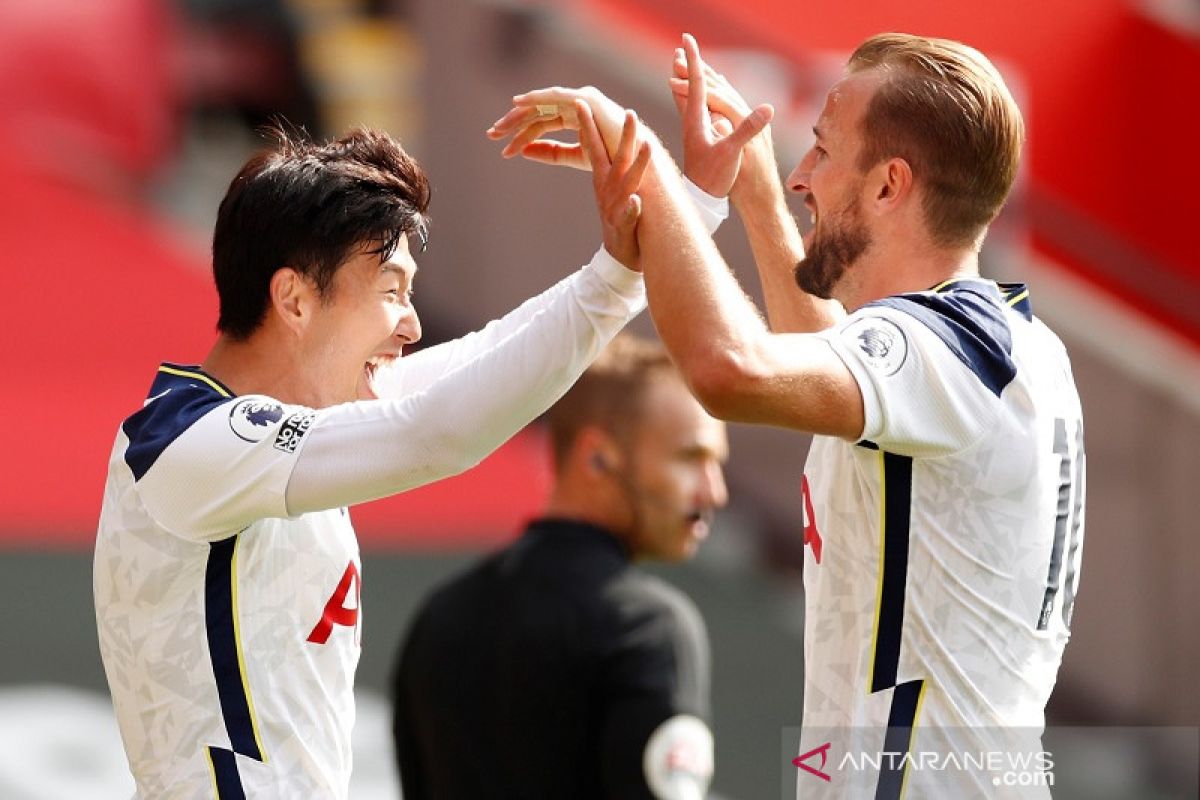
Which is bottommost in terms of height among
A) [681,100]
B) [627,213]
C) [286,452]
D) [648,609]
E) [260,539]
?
[648,609]

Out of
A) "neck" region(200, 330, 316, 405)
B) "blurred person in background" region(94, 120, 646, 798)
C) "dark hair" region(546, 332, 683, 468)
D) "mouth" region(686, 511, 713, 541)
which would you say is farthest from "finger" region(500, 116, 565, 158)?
"mouth" region(686, 511, 713, 541)

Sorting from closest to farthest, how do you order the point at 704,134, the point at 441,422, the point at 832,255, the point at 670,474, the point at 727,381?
the point at 727,381, the point at 441,422, the point at 704,134, the point at 832,255, the point at 670,474

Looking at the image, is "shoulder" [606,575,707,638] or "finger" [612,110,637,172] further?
"shoulder" [606,575,707,638]

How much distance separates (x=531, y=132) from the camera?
3150mm

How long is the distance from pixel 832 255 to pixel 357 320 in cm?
80

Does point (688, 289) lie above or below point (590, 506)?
above

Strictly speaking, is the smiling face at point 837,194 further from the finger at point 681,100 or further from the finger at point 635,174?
the finger at point 635,174

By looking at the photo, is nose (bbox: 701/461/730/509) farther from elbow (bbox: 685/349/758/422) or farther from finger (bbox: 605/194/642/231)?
elbow (bbox: 685/349/758/422)

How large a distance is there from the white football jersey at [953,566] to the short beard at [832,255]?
182 millimetres

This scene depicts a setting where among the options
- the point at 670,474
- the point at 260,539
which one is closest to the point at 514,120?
the point at 260,539

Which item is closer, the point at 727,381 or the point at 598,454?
the point at 727,381

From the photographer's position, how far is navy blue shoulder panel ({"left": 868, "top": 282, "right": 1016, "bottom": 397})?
285cm

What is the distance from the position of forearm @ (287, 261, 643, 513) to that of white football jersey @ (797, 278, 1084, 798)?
44 centimetres

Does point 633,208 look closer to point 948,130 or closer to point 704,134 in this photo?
point 704,134
